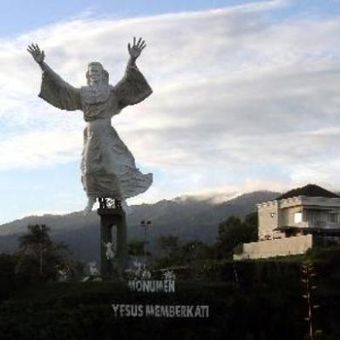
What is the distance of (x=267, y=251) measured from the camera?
4944 cm

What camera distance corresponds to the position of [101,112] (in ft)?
122

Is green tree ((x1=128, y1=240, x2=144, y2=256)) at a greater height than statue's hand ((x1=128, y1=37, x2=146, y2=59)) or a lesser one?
lesser

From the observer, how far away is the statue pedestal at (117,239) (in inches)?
1467

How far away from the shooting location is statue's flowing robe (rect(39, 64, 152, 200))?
37.1 metres

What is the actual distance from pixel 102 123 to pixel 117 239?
4.77 metres

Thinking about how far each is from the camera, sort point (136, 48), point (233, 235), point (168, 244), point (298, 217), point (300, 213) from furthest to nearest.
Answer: point (168, 244) < point (233, 235) < point (300, 213) < point (298, 217) < point (136, 48)

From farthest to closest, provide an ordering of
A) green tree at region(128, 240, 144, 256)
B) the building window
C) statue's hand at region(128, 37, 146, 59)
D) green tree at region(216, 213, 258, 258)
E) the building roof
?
green tree at region(128, 240, 144, 256)
green tree at region(216, 213, 258, 258)
the building roof
the building window
statue's hand at region(128, 37, 146, 59)

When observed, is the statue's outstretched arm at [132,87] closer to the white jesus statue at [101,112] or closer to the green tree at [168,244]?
the white jesus statue at [101,112]

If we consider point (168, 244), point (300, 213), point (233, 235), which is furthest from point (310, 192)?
point (168, 244)

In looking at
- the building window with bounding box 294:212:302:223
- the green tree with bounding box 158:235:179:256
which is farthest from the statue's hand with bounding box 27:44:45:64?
the green tree with bounding box 158:235:179:256

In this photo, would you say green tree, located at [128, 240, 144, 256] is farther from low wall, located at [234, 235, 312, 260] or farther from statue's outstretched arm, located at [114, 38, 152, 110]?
statue's outstretched arm, located at [114, 38, 152, 110]

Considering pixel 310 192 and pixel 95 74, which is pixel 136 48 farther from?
pixel 310 192

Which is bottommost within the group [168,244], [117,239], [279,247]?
[117,239]

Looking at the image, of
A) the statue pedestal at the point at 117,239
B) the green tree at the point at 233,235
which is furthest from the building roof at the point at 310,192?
the statue pedestal at the point at 117,239
